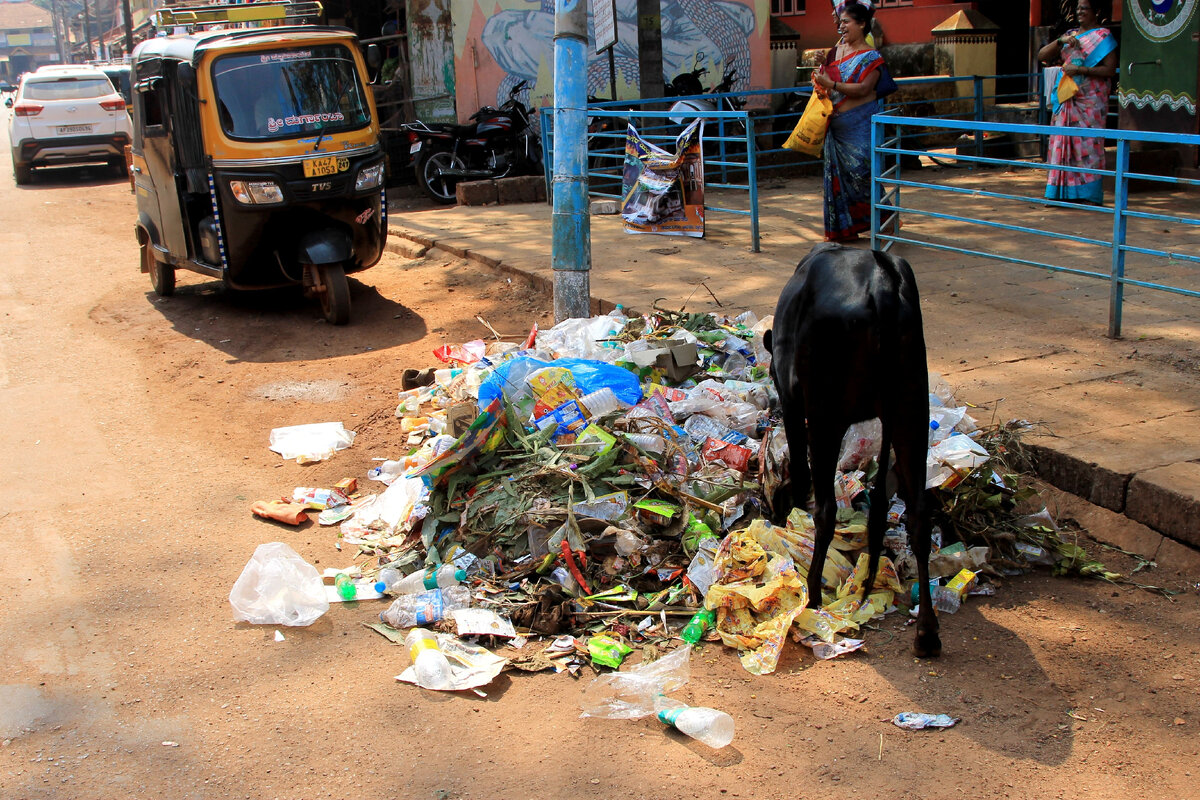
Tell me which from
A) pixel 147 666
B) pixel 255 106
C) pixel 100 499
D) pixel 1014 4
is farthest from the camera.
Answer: pixel 1014 4

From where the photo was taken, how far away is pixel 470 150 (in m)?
13.3

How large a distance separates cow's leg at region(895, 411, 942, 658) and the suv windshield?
17.6 metres

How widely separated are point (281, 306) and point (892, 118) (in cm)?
515

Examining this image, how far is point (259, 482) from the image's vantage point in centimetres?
518

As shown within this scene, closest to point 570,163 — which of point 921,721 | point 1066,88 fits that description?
point 921,721

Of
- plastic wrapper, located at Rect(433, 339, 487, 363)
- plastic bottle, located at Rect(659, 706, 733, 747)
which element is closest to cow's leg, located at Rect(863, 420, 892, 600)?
plastic bottle, located at Rect(659, 706, 733, 747)

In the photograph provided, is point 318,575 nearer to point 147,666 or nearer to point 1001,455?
point 147,666

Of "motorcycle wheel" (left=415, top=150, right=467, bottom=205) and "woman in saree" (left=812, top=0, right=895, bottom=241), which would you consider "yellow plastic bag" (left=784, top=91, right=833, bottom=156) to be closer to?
"woman in saree" (left=812, top=0, right=895, bottom=241)

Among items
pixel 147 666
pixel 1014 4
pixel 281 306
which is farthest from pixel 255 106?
pixel 1014 4

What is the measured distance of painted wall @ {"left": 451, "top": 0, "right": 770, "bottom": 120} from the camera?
1441cm

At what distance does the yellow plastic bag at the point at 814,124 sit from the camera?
8.28 metres

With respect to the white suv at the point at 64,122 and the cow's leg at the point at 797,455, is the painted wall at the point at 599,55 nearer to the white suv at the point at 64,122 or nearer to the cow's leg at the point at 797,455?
the white suv at the point at 64,122

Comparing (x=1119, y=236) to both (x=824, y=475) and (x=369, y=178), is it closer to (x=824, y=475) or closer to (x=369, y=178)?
(x=824, y=475)

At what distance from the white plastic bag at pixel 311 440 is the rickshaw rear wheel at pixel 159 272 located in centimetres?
395
